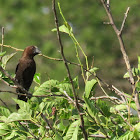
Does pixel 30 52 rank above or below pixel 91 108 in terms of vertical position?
below

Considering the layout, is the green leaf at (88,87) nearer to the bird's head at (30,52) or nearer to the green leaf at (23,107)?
the green leaf at (23,107)

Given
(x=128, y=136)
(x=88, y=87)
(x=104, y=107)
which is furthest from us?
(x=88, y=87)

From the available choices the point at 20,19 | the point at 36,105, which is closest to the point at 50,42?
the point at 20,19

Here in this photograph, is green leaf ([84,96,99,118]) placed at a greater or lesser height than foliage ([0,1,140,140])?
greater

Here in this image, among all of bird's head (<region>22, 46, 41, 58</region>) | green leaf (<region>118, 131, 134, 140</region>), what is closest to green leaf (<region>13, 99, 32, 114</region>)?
green leaf (<region>118, 131, 134, 140</region>)

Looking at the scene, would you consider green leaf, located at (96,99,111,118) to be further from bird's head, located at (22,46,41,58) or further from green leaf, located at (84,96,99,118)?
bird's head, located at (22,46,41,58)

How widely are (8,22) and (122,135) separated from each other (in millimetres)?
18461

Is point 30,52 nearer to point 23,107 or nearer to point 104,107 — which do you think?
point 23,107

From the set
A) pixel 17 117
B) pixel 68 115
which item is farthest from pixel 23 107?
pixel 68 115

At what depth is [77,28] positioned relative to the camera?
18656 mm

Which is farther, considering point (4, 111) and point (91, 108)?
point (4, 111)

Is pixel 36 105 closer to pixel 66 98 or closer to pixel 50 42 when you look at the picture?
pixel 66 98

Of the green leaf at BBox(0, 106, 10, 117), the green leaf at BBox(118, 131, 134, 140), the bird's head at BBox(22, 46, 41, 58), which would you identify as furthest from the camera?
the bird's head at BBox(22, 46, 41, 58)

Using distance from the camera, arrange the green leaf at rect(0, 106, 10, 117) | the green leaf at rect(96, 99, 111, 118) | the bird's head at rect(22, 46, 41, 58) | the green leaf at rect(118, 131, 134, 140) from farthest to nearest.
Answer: the bird's head at rect(22, 46, 41, 58) → the green leaf at rect(0, 106, 10, 117) → the green leaf at rect(96, 99, 111, 118) → the green leaf at rect(118, 131, 134, 140)
